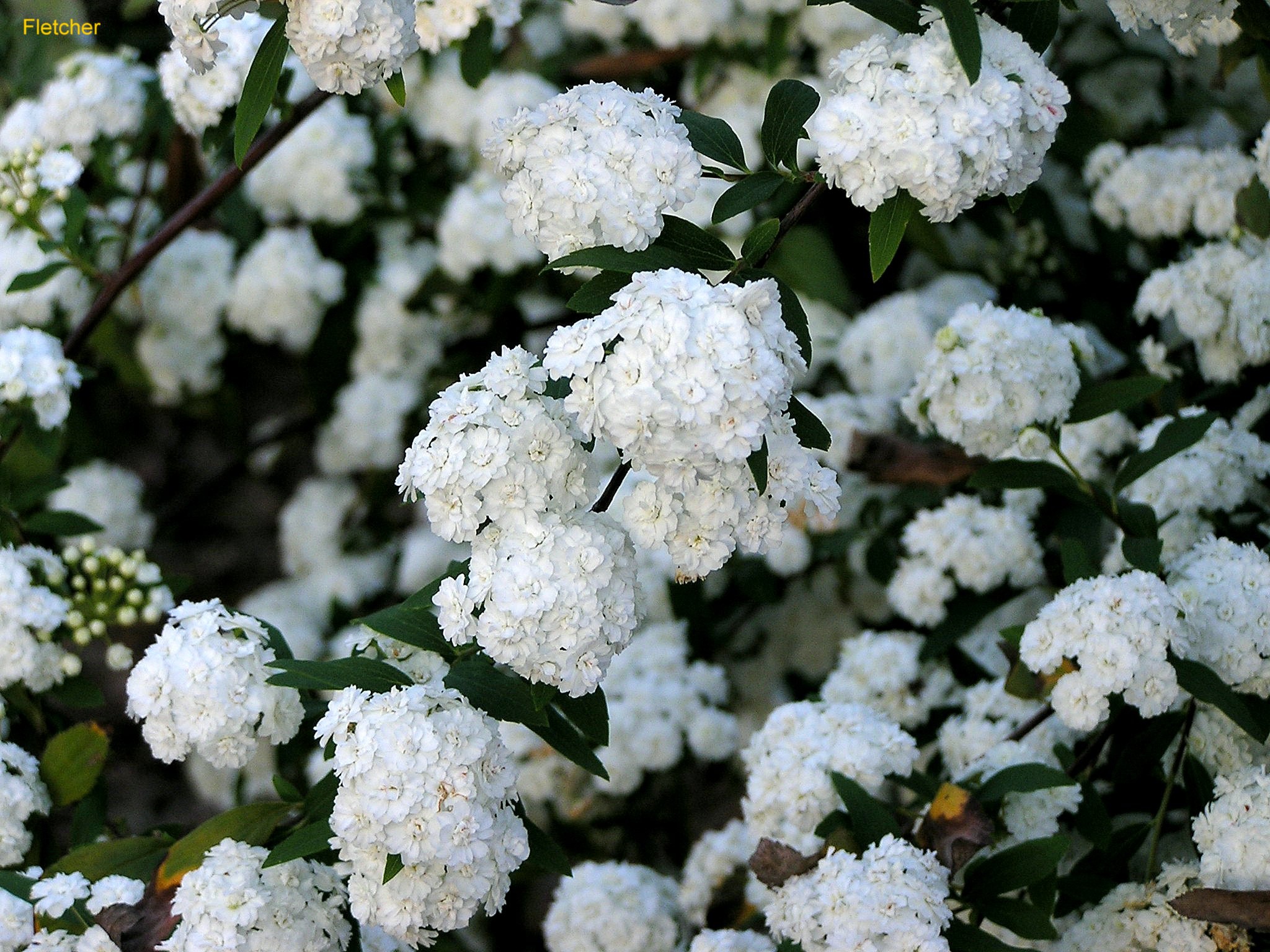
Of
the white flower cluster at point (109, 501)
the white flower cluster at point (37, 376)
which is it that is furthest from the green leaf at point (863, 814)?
the white flower cluster at point (109, 501)

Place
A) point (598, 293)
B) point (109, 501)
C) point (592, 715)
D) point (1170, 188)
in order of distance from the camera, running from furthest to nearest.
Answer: point (109, 501) → point (1170, 188) → point (592, 715) → point (598, 293)

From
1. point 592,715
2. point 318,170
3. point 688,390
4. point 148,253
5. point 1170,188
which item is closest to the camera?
point 688,390

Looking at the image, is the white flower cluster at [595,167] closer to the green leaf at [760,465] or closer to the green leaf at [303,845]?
the green leaf at [760,465]

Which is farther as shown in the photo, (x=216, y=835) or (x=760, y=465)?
(x=216, y=835)

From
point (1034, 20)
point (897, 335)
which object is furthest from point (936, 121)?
point (897, 335)

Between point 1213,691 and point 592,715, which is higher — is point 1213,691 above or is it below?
below

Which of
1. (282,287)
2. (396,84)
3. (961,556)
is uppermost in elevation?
(396,84)

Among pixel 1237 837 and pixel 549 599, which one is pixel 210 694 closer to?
pixel 549 599
